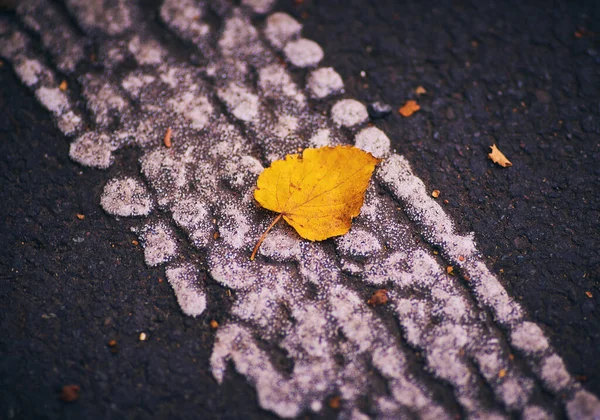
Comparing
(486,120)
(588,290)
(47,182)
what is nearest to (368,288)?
(588,290)

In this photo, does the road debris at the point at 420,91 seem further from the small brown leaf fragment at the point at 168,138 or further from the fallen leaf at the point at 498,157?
the small brown leaf fragment at the point at 168,138

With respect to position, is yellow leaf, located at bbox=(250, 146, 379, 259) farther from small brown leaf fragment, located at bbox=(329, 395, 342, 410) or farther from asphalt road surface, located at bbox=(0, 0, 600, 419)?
small brown leaf fragment, located at bbox=(329, 395, 342, 410)

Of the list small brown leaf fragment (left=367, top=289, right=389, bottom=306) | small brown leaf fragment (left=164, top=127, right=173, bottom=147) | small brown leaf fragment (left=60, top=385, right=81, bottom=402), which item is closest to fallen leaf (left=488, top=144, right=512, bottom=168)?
small brown leaf fragment (left=367, top=289, right=389, bottom=306)

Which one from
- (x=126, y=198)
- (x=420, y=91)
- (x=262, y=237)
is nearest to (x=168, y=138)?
(x=126, y=198)

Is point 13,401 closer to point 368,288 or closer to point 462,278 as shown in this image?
point 368,288

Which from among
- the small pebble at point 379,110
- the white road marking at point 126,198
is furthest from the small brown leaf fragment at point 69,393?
the small pebble at point 379,110
